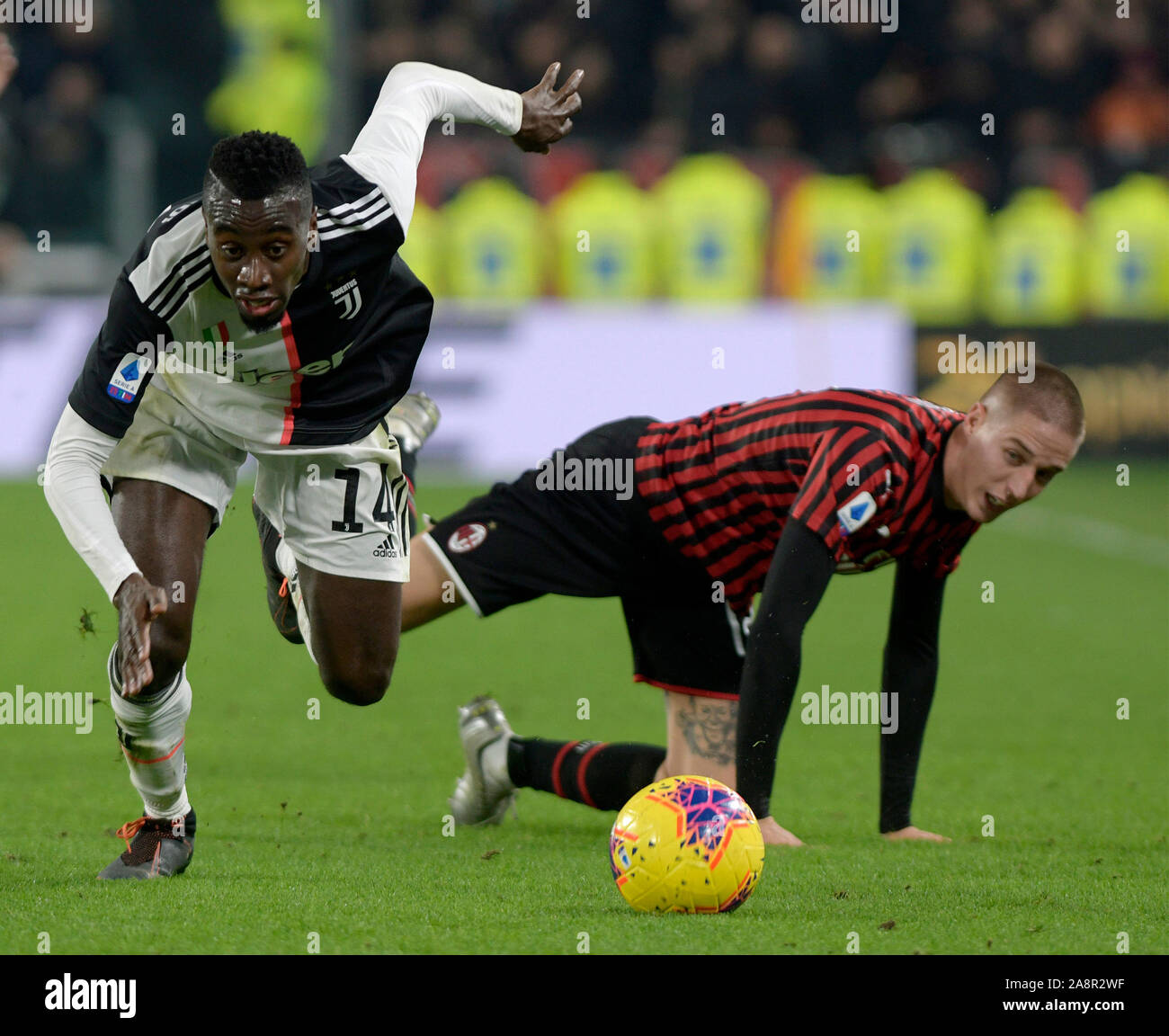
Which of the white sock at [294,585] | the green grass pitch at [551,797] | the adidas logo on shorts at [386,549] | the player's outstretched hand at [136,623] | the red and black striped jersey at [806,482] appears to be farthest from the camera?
the white sock at [294,585]

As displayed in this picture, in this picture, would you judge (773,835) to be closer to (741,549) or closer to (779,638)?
(779,638)

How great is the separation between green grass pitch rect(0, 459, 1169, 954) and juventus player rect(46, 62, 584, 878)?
34 centimetres

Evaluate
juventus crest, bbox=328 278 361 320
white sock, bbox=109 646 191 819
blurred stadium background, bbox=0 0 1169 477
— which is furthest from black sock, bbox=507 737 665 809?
blurred stadium background, bbox=0 0 1169 477

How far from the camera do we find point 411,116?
5.02m

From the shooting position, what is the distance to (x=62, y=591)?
10156mm

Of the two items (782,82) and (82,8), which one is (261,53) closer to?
(82,8)

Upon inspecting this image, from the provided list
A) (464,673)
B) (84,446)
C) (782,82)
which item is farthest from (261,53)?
(84,446)

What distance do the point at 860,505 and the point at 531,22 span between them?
48.6ft

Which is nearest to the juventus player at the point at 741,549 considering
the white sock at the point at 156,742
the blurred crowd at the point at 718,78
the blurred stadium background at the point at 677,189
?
the white sock at the point at 156,742

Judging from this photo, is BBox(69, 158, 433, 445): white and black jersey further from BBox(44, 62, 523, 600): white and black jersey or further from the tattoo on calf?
the tattoo on calf

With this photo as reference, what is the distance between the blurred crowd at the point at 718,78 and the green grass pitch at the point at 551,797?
6.83 metres

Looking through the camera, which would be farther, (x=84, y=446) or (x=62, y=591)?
(x=62, y=591)

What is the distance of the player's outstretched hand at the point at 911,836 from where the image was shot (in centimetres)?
529

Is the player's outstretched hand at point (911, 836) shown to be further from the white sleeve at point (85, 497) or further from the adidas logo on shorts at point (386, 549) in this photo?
the white sleeve at point (85, 497)
